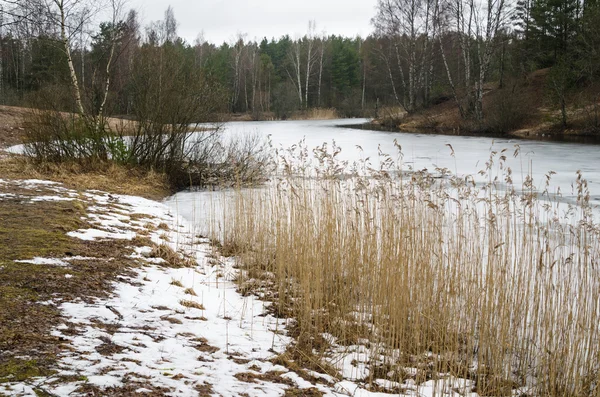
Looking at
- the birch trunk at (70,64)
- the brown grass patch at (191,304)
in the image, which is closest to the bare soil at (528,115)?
the birch trunk at (70,64)

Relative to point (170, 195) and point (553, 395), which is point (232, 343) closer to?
point (553, 395)

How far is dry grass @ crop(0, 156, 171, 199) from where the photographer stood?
846cm

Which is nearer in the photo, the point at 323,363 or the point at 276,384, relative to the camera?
the point at 276,384

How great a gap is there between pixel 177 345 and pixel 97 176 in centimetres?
689

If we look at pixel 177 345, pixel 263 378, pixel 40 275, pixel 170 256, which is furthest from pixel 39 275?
pixel 263 378

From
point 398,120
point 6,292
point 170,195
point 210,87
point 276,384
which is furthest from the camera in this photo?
point 398,120

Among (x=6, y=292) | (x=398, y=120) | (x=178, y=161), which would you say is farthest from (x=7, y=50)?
(x=6, y=292)

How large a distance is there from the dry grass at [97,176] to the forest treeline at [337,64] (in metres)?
1.13

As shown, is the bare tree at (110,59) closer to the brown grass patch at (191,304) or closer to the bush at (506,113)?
the brown grass patch at (191,304)

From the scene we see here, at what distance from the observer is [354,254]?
4.46 metres

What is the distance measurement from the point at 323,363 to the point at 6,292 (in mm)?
2030

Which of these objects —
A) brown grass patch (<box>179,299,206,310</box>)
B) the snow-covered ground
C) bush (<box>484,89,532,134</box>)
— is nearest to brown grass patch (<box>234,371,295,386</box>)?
the snow-covered ground

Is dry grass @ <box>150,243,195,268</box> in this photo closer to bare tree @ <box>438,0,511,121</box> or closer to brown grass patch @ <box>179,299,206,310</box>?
brown grass patch @ <box>179,299,206,310</box>

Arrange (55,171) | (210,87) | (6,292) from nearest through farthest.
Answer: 1. (6,292)
2. (55,171)
3. (210,87)
